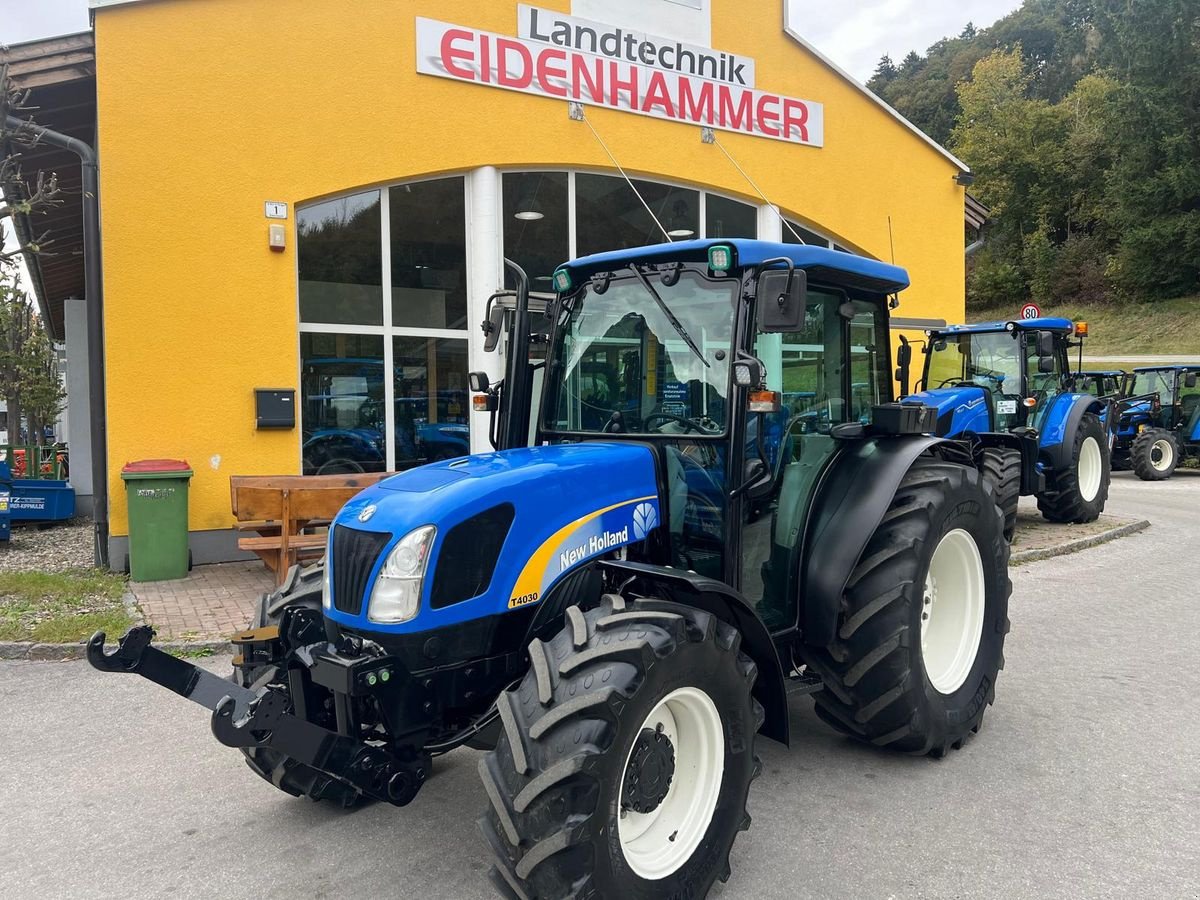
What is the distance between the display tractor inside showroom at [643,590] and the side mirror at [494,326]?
6 centimetres

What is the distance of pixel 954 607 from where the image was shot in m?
4.63

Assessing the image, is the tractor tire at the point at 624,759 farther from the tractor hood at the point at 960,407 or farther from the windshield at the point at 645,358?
the tractor hood at the point at 960,407

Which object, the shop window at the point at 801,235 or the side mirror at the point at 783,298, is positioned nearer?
the side mirror at the point at 783,298

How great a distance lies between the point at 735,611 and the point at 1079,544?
8008 millimetres

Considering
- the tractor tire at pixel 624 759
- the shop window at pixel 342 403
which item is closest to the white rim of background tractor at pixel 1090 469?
the shop window at pixel 342 403

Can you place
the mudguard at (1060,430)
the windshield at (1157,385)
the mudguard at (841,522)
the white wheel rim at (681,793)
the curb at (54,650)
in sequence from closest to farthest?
the white wheel rim at (681,793) < the mudguard at (841,522) < the curb at (54,650) < the mudguard at (1060,430) < the windshield at (1157,385)

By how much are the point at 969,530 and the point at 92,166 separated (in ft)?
27.1

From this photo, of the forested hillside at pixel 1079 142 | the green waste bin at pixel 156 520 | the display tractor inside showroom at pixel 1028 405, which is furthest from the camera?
the forested hillside at pixel 1079 142

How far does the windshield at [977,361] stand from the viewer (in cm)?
1067

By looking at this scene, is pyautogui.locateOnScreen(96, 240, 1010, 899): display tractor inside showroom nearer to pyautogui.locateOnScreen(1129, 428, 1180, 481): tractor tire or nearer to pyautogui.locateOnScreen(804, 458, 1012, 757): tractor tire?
pyautogui.locateOnScreen(804, 458, 1012, 757): tractor tire

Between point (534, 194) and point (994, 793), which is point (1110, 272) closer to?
point (534, 194)

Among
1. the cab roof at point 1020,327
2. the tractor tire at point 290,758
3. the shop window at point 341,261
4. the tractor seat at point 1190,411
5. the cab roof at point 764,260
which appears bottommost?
the tractor tire at point 290,758

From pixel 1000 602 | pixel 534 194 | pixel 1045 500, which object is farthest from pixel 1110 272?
pixel 1000 602

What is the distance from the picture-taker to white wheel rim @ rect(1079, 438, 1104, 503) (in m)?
11.4
